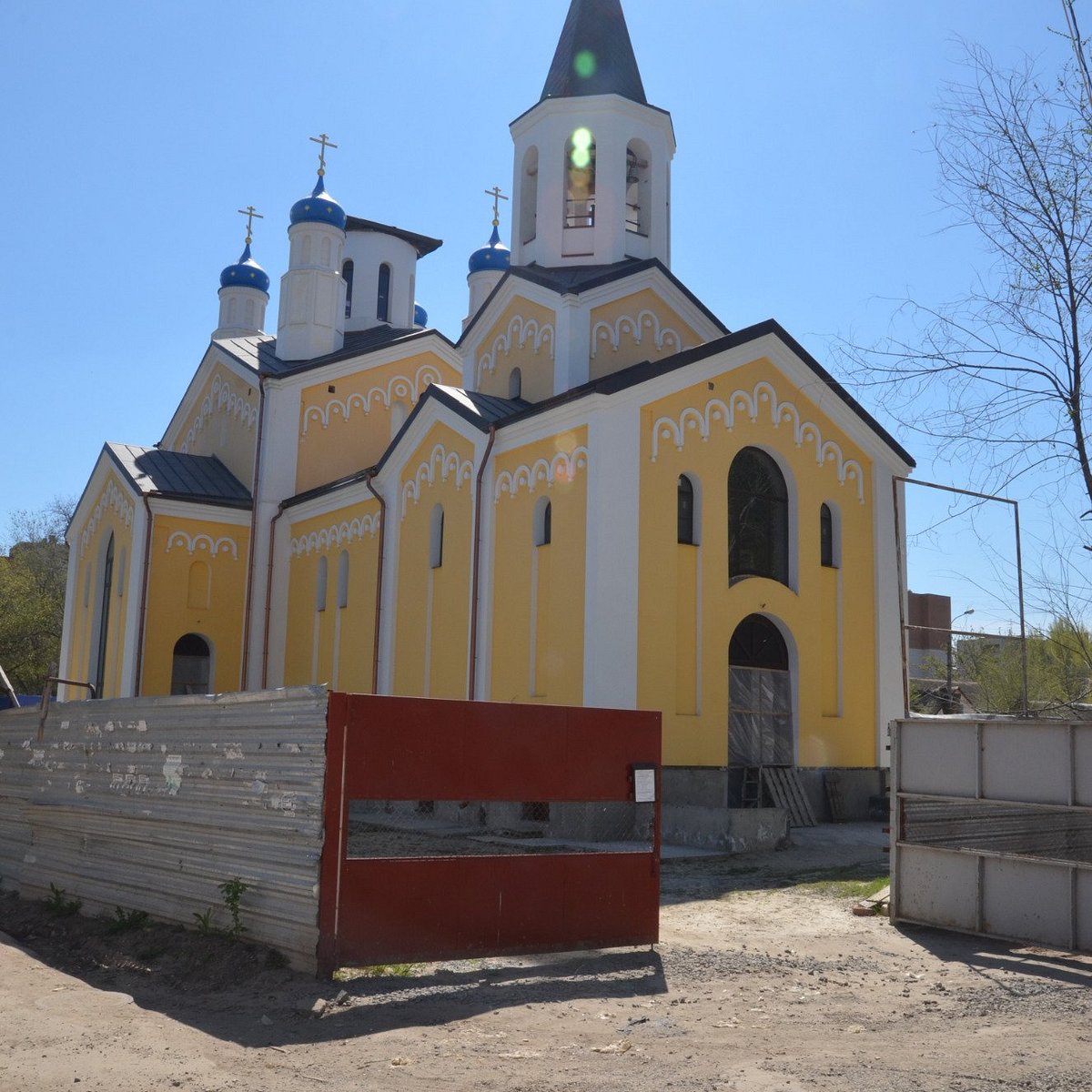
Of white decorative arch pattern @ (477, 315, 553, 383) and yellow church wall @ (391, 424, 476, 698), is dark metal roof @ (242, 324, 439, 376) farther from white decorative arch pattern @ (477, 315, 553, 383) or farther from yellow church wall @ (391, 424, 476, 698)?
yellow church wall @ (391, 424, 476, 698)

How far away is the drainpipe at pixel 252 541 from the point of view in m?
24.3

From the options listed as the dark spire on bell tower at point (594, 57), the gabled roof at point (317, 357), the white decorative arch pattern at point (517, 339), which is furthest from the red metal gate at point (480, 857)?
the gabled roof at point (317, 357)

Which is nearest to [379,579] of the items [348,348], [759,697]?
[759,697]

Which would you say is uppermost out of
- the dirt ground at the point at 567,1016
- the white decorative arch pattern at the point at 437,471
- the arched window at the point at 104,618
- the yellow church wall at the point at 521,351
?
the yellow church wall at the point at 521,351

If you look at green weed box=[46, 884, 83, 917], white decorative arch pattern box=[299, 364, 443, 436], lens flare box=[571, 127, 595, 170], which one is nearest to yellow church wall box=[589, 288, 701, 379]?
lens flare box=[571, 127, 595, 170]

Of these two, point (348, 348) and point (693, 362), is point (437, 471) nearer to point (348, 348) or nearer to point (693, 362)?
point (693, 362)

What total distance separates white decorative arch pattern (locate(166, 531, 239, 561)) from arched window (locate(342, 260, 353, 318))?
776cm

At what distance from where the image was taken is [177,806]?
8219mm

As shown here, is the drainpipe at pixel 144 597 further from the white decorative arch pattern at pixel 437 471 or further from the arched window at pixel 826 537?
the arched window at pixel 826 537

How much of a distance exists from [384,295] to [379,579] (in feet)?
39.7

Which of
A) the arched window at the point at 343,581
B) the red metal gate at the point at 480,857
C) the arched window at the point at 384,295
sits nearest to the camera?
the red metal gate at the point at 480,857

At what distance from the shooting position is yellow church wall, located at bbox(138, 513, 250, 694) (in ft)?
78.9

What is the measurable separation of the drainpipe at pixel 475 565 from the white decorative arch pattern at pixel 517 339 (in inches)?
104

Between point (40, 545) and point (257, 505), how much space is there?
26.5 metres
